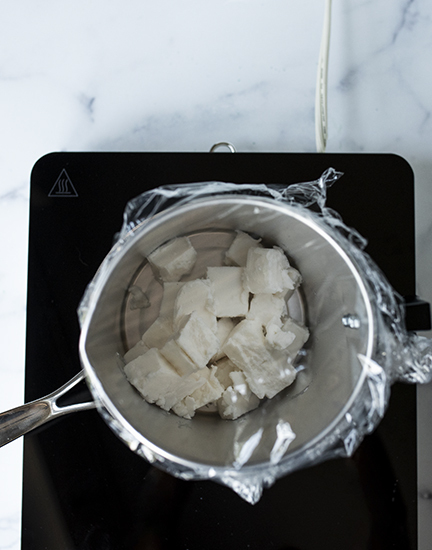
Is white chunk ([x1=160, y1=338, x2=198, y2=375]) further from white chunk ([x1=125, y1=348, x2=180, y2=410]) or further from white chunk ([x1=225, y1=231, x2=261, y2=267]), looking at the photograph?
white chunk ([x1=225, y1=231, x2=261, y2=267])

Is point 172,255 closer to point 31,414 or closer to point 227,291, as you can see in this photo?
point 227,291

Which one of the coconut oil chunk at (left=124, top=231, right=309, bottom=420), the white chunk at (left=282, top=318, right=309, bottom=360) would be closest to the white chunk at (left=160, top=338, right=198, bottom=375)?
the coconut oil chunk at (left=124, top=231, right=309, bottom=420)

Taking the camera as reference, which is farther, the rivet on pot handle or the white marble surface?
the white marble surface

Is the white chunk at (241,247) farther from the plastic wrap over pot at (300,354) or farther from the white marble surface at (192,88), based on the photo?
the white marble surface at (192,88)

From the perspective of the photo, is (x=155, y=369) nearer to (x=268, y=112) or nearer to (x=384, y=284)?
(x=384, y=284)

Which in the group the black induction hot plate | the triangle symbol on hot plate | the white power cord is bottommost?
the black induction hot plate

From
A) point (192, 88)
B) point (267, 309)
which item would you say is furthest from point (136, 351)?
point (192, 88)

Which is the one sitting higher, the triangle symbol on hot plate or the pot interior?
the triangle symbol on hot plate
